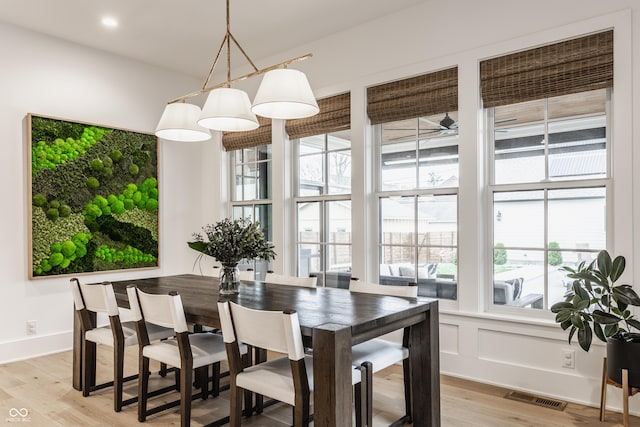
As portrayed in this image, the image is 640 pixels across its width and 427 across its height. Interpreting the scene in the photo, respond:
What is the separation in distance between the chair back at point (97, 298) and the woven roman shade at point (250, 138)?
253 cm

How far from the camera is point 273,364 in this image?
8.03 feet

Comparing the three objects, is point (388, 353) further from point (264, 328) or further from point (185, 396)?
point (185, 396)

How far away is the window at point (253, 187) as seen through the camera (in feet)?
17.1

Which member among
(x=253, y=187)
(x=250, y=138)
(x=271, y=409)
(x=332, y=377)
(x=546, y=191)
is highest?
(x=250, y=138)

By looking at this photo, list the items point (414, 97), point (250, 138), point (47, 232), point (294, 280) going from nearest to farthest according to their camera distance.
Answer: point (294, 280) → point (414, 97) → point (47, 232) → point (250, 138)

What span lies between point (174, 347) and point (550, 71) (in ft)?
10.2

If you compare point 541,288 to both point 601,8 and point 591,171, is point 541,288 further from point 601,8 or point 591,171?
Answer: point 601,8

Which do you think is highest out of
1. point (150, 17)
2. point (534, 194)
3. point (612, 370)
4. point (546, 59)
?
point (150, 17)

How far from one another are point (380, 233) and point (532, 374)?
66.2 inches

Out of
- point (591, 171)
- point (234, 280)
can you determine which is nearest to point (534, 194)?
point (591, 171)

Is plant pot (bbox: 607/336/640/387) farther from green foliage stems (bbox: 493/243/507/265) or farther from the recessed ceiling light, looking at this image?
the recessed ceiling light

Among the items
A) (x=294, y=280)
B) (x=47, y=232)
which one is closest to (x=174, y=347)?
(x=294, y=280)

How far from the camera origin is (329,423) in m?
1.92

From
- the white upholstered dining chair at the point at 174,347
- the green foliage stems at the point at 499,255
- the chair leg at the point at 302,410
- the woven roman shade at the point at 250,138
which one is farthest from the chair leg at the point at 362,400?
the woven roman shade at the point at 250,138
